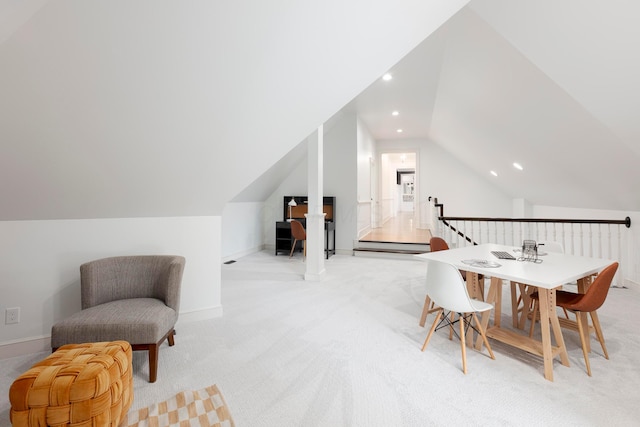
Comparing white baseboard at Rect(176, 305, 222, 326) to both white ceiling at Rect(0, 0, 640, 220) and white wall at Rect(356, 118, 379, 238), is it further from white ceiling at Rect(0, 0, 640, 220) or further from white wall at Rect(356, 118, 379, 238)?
white wall at Rect(356, 118, 379, 238)

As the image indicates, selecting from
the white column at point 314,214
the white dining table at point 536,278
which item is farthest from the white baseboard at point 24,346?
the white dining table at point 536,278

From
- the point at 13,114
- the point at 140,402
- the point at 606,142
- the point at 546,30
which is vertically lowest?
the point at 140,402

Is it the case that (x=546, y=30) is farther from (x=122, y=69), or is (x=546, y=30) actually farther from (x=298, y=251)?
(x=298, y=251)

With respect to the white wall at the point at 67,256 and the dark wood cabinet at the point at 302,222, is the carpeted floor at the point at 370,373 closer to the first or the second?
the white wall at the point at 67,256

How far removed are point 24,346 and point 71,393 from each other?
1.56 m

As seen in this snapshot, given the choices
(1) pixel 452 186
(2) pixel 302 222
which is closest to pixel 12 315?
(2) pixel 302 222

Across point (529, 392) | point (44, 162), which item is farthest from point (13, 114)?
point (529, 392)

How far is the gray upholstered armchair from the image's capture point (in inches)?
78.4

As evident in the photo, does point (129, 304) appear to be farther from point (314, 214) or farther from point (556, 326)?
point (556, 326)

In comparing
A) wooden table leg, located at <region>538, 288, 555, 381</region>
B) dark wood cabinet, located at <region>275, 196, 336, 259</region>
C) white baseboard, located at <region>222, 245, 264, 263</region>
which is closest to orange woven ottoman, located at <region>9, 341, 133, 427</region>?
wooden table leg, located at <region>538, 288, 555, 381</region>

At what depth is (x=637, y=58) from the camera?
2232 millimetres

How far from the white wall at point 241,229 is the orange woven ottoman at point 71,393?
4.20 m

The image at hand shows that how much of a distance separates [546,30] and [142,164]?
3.59 m

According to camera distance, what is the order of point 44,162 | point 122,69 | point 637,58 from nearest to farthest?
point 122,69 < point 44,162 < point 637,58
